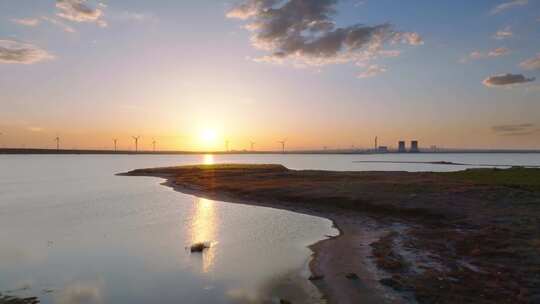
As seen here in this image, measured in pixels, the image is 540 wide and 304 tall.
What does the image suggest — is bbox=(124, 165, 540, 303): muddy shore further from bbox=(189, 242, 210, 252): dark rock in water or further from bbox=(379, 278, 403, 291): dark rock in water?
bbox=(189, 242, 210, 252): dark rock in water

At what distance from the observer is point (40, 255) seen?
2166 cm

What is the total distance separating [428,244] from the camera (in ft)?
73.6

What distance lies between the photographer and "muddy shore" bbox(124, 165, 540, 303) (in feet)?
49.5

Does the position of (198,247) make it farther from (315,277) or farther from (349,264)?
(349,264)

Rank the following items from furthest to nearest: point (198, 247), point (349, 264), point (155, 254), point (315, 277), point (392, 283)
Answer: point (198, 247) → point (155, 254) → point (349, 264) → point (315, 277) → point (392, 283)

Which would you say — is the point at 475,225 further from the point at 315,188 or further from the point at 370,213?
the point at 315,188

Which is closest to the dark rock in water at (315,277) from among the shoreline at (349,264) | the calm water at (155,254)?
the shoreline at (349,264)

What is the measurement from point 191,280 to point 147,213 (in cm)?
2223

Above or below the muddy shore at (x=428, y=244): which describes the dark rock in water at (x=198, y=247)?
below

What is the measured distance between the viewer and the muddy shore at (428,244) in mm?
15102

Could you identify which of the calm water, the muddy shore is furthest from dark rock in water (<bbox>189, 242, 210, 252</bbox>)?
the muddy shore

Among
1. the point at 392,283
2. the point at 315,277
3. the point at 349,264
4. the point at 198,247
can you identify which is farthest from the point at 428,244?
the point at 198,247

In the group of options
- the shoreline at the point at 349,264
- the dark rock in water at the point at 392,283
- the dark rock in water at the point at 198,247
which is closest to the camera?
the shoreline at the point at 349,264

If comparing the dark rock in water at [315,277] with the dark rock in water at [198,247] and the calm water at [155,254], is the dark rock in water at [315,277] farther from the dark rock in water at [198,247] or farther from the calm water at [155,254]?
the dark rock in water at [198,247]
